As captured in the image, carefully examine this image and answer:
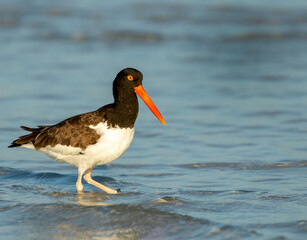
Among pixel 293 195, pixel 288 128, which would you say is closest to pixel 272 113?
pixel 288 128

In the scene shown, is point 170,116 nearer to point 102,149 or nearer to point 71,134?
point 71,134

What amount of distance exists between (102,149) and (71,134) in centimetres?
49

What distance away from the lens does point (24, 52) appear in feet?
51.3

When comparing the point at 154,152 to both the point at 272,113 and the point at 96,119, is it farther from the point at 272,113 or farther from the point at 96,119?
the point at 272,113

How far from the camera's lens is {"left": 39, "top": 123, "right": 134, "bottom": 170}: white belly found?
6.92 m

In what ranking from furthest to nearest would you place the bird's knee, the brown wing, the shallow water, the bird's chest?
the bird's knee < the brown wing < the bird's chest < the shallow water

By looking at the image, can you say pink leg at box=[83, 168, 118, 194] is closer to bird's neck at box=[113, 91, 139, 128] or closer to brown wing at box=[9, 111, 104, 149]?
brown wing at box=[9, 111, 104, 149]

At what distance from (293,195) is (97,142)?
2.33 metres

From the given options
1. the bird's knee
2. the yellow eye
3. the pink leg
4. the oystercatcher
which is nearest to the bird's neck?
the oystercatcher

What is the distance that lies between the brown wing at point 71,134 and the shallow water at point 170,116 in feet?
1.89

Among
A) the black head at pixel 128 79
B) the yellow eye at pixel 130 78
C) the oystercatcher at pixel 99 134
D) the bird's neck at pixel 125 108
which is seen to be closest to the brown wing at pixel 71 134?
the oystercatcher at pixel 99 134

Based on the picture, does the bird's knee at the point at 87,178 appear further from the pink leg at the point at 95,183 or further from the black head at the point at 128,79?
the black head at the point at 128,79

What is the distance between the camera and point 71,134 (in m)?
7.18

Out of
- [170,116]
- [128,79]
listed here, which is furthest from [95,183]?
[170,116]
